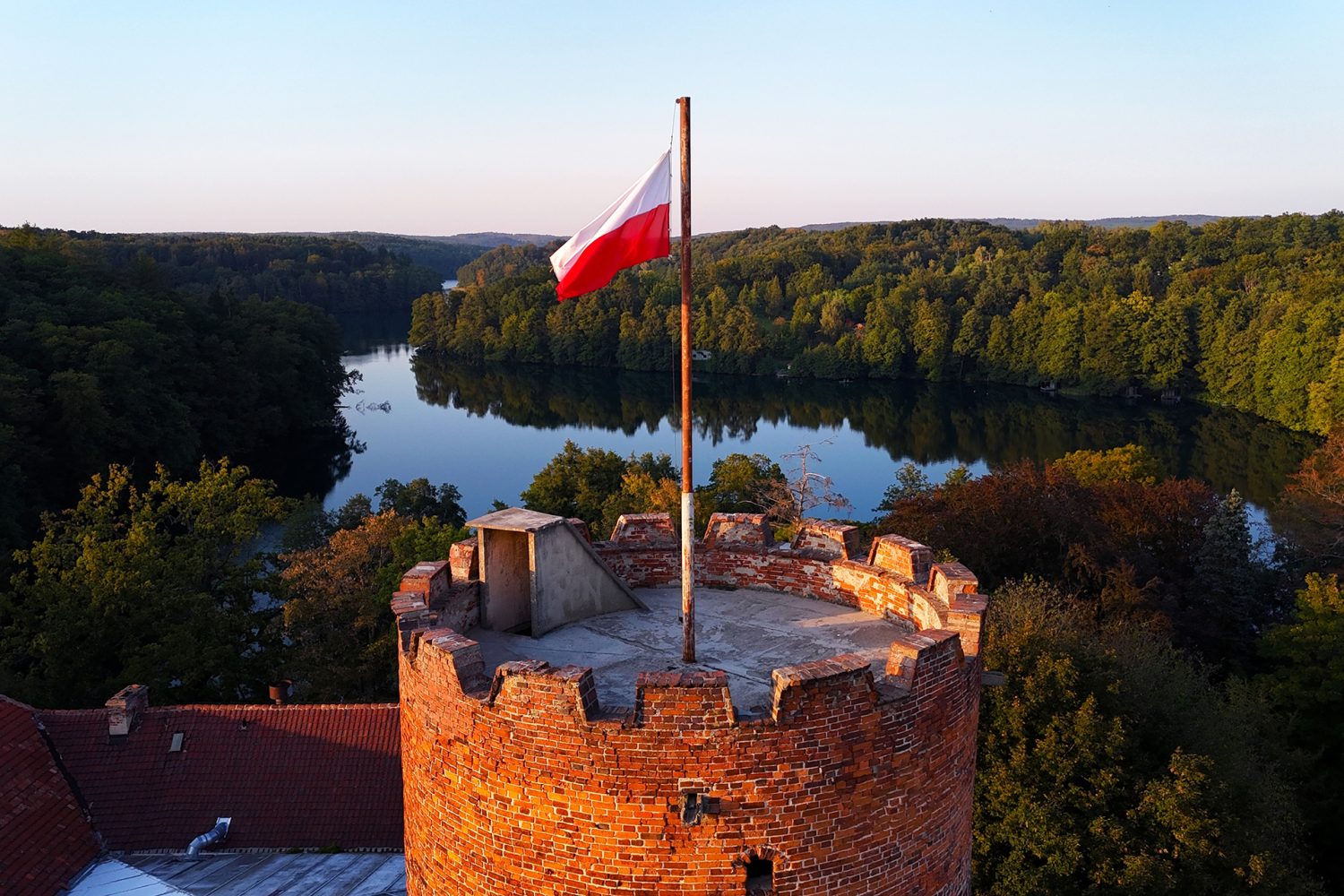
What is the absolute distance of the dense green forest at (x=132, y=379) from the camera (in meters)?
40.7

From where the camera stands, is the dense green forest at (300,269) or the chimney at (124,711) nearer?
the chimney at (124,711)

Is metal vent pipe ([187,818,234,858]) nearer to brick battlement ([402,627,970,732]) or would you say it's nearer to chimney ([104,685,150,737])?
chimney ([104,685,150,737])

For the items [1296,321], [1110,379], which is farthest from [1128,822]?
[1110,379]

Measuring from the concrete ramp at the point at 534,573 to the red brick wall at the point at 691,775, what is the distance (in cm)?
158

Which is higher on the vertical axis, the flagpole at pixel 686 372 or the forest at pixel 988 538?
the flagpole at pixel 686 372

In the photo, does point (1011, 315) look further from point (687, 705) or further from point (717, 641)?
point (687, 705)

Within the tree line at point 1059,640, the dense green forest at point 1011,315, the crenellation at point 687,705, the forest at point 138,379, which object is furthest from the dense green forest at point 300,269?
the crenellation at point 687,705

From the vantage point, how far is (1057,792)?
59.9 ft

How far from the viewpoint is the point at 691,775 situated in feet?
20.0

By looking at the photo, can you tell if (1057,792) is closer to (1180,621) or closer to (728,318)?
(1180,621)

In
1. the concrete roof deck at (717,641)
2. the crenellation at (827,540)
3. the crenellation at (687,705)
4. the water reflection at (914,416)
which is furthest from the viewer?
the water reflection at (914,416)

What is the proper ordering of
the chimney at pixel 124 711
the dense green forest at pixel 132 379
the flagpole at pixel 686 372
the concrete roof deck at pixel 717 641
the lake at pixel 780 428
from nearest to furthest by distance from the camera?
the flagpole at pixel 686 372
the concrete roof deck at pixel 717 641
the chimney at pixel 124 711
the dense green forest at pixel 132 379
the lake at pixel 780 428

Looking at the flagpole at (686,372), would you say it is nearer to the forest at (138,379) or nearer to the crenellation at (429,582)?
the crenellation at (429,582)

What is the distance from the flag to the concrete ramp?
210 centimetres
